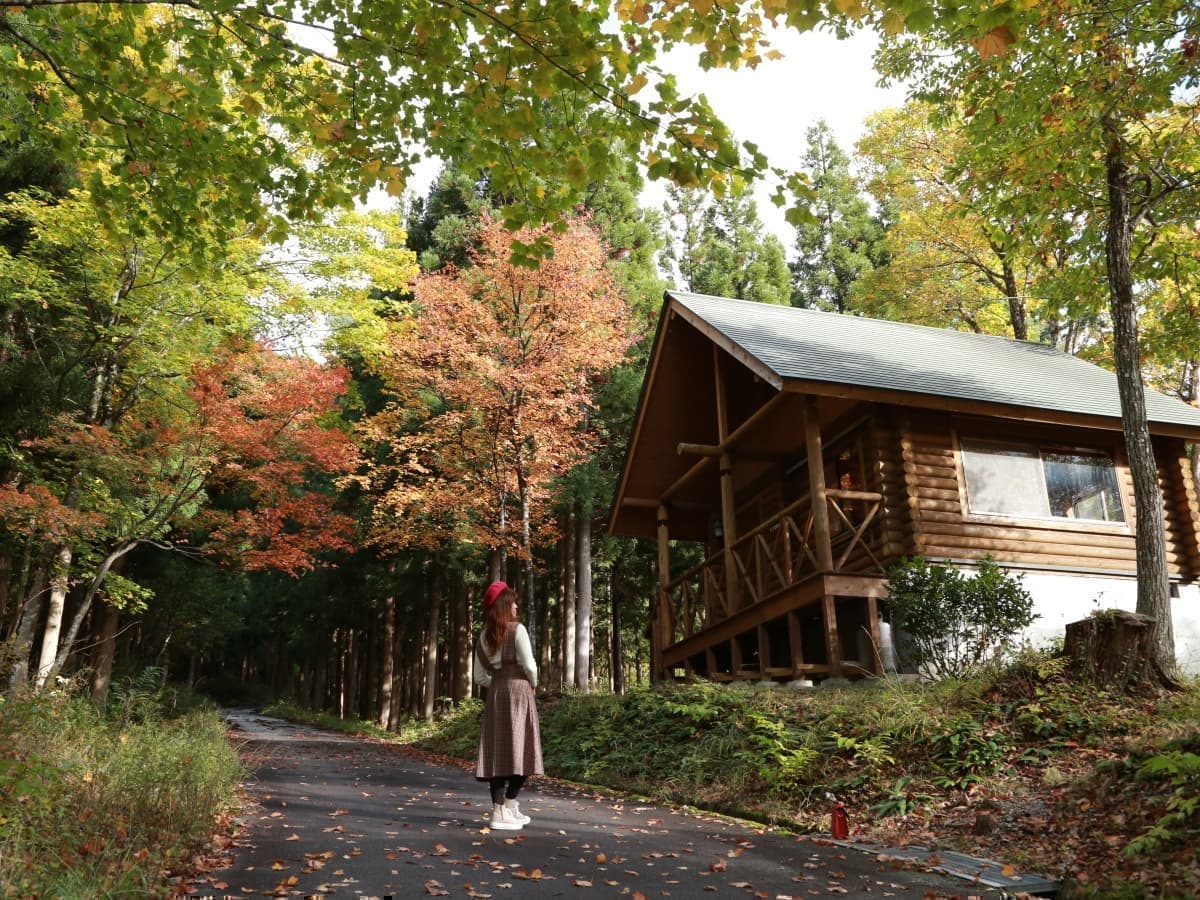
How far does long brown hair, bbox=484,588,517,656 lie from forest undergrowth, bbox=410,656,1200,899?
3.01 m

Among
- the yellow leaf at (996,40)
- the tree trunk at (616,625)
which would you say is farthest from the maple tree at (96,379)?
the tree trunk at (616,625)

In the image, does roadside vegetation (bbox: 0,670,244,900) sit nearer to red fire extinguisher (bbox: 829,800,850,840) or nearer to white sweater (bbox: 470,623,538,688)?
white sweater (bbox: 470,623,538,688)

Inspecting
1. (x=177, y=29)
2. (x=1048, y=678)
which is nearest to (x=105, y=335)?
(x=177, y=29)

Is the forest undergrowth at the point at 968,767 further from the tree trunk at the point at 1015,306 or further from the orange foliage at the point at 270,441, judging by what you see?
the tree trunk at the point at 1015,306

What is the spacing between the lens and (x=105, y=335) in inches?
559

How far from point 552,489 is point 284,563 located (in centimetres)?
760

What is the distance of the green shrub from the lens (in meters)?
11.9

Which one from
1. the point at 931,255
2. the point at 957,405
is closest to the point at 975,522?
the point at 957,405

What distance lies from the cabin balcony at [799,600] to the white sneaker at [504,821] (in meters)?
6.32

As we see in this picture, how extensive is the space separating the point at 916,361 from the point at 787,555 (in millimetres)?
4402

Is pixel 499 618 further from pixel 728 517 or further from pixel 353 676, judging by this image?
pixel 353 676

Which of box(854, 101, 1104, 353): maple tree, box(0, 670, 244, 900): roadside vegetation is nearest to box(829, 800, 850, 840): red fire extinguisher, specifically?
box(0, 670, 244, 900): roadside vegetation

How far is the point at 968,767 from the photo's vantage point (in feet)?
26.2

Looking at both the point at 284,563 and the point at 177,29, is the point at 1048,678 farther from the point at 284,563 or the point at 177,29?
the point at 284,563
